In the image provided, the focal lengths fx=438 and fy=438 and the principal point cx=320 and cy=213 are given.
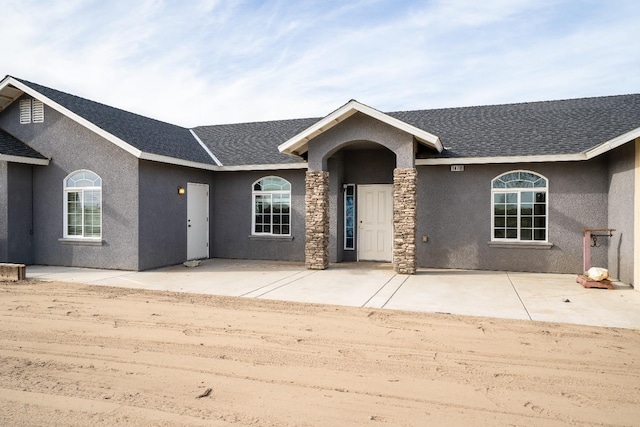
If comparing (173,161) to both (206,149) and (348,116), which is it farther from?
(348,116)

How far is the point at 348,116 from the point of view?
1166 centimetres

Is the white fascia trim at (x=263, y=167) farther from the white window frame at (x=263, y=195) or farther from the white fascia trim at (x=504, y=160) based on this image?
the white fascia trim at (x=504, y=160)

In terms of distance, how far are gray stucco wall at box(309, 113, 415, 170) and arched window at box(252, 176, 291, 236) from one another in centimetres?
227

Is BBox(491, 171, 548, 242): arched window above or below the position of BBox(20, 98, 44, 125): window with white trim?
below

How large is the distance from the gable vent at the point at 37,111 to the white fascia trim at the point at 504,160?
10.9m

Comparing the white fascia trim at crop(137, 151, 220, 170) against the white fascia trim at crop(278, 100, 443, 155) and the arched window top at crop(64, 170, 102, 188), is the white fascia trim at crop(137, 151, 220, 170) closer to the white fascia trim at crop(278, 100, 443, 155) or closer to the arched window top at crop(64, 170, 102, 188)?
the arched window top at crop(64, 170, 102, 188)

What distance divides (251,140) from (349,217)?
16.3 feet

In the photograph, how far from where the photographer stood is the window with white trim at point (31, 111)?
12711mm

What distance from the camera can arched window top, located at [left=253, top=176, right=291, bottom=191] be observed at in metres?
14.1

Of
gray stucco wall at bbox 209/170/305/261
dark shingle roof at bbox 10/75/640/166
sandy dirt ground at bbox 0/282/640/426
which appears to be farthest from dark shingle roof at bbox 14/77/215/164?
sandy dirt ground at bbox 0/282/640/426

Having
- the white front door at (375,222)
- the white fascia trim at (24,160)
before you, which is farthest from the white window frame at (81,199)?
the white front door at (375,222)

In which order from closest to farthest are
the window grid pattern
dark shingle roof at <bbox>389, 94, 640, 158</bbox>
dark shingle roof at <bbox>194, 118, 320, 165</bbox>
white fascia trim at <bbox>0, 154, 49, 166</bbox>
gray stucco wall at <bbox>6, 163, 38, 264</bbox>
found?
white fascia trim at <bbox>0, 154, 49, 166</bbox>
dark shingle roof at <bbox>389, 94, 640, 158</bbox>
gray stucco wall at <bbox>6, 163, 38, 264</bbox>
the window grid pattern
dark shingle roof at <bbox>194, 118, 320, 165</bbox>

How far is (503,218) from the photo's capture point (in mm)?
11883

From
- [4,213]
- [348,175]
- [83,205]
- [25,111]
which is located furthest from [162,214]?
[348,175]
